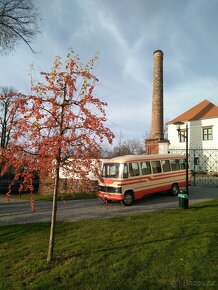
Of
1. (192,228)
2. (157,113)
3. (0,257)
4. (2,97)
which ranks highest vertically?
(157,113)

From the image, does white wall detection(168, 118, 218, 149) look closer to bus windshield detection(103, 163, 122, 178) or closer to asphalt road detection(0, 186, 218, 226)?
asphalt road detection(0, 186, 218, 226)

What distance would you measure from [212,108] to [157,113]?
14.4 metres

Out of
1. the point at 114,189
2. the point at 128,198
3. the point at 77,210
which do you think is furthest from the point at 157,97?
the point at 77,210

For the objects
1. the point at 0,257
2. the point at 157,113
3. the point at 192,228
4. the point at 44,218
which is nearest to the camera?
the point at 0,257

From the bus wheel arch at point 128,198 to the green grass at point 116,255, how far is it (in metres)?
4.34

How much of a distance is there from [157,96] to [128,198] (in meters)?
25.1

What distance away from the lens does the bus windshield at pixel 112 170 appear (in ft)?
49.8

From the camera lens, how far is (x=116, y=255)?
7281 mm

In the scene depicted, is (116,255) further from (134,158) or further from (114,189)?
(134,158)

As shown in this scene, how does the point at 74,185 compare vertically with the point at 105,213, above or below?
above

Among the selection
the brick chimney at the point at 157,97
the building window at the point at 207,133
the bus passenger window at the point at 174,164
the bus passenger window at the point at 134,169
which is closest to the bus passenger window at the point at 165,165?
the bus passenger window at the point at 174,164

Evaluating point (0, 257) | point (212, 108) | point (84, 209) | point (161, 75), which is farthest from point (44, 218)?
point (212, 108)

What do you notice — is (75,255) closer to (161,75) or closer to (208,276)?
(208,276)

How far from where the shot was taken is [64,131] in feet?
22.3
